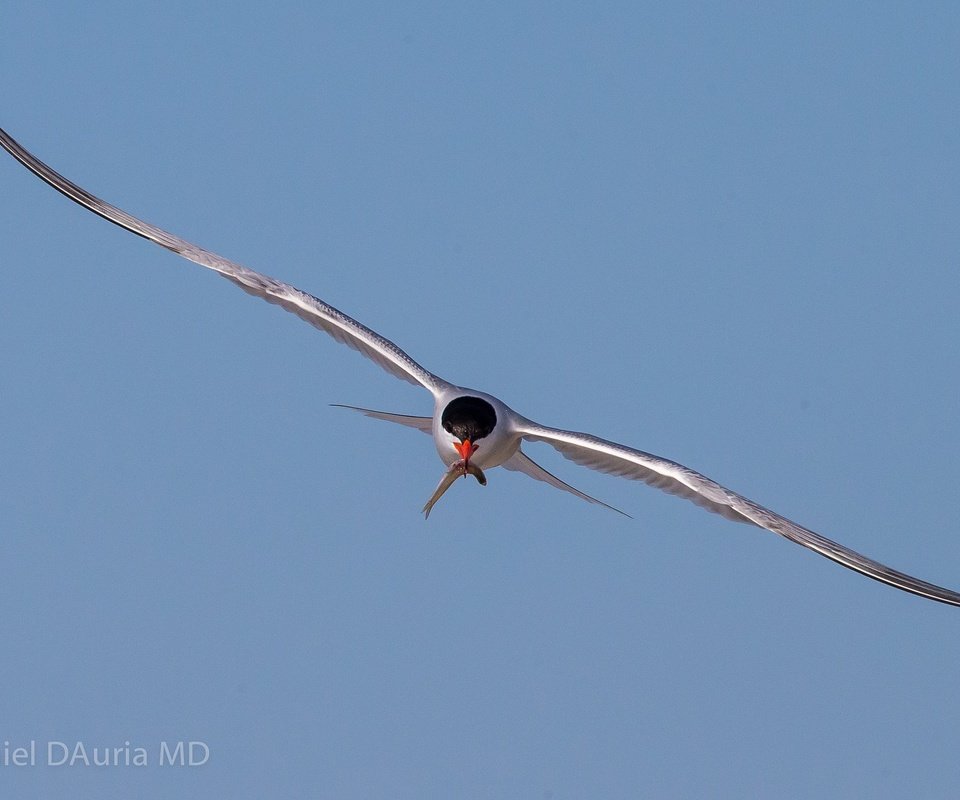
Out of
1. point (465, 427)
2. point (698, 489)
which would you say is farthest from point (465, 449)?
point (698, 489)

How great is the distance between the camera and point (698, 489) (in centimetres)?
1989

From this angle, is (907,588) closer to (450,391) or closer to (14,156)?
(450,391)

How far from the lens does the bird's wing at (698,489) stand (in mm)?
17859

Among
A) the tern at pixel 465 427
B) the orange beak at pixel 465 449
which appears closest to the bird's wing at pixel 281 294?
the tern at pixel 465 427

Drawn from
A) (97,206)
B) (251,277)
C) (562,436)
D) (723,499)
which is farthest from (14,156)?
(723,499)

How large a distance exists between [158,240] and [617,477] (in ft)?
20.5

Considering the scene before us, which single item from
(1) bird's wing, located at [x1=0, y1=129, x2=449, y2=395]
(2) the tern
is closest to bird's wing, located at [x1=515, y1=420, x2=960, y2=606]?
(2) the tern

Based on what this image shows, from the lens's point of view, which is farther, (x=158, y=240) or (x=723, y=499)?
(x=158, y=240)

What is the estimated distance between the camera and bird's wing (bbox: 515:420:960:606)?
703 inches

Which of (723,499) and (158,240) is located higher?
(158,240)

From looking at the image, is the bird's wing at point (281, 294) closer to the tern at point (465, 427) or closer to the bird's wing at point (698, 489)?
the tern at point (465, 427)

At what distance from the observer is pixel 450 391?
21875mm

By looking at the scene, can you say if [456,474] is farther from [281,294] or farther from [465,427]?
[281,294]

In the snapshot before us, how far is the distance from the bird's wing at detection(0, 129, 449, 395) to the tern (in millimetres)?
12
